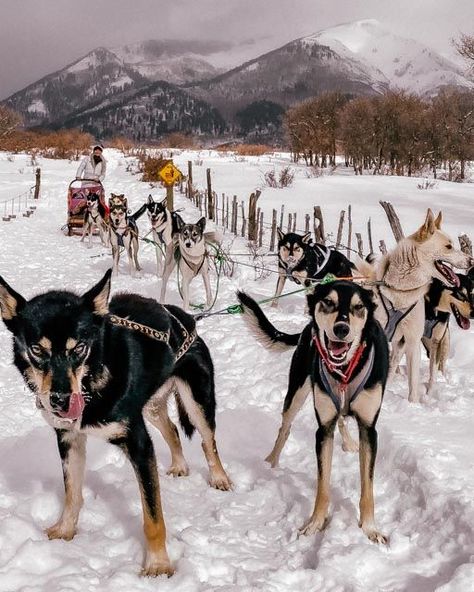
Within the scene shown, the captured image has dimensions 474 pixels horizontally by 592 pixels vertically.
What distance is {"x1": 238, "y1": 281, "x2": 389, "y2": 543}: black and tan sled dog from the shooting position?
2500mm

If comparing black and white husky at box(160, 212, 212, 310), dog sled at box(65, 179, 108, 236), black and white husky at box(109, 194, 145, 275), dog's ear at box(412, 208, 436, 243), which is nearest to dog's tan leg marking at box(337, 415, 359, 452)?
dog's ear at box(412, 208, 436, 243)

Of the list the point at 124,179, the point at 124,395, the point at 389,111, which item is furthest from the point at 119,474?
the point at 389,111

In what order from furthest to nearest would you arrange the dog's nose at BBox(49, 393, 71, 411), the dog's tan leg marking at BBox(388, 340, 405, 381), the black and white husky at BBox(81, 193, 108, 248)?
the black and white husky at BBox(81, 193, 108, 248) < the dog's tan leg marking at BBox(388, 340, 405, 381) < the dog's nose at BBox(49, 393, 71, 411)

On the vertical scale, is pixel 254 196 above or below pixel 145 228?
above

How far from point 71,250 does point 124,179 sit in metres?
14.8

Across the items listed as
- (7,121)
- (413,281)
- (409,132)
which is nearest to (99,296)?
(413,281)

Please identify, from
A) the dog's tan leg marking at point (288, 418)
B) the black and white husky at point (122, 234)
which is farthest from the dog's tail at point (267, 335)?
the black and white husky at point (122, 234)

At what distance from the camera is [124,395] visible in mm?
2314

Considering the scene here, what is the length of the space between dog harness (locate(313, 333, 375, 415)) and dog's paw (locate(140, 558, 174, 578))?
41.4 inches

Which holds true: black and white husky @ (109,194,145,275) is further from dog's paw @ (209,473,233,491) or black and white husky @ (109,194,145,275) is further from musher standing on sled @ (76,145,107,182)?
dog's paw @ (209,473,233,491)

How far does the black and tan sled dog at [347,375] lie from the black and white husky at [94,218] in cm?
985

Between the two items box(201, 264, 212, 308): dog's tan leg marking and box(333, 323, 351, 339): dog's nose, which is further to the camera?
box(201, 264, 212, 308): dog's tan leg marking

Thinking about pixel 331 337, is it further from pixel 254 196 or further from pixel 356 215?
pixel 356 215

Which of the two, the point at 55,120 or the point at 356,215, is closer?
the point at 356,215
